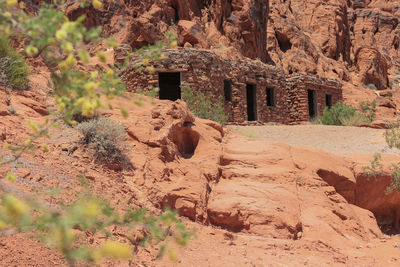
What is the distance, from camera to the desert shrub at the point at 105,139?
196 inches

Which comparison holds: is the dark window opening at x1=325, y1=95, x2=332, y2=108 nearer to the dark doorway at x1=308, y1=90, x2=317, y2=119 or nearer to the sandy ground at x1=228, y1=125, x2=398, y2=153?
the dark doorway at x1=308, y1=90, x2=317, y2=119

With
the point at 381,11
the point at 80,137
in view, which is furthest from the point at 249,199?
the point at 381,11

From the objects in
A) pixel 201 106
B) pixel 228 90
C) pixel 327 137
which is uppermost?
pixel 228 90

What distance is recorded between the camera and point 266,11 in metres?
23.7

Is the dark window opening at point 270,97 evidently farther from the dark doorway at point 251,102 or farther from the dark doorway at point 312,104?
the dark doorway at point 312,104

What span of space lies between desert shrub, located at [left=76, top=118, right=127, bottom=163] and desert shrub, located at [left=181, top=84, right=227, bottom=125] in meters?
6.08

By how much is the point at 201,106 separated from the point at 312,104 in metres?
10.2

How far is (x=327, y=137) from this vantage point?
41.0ft

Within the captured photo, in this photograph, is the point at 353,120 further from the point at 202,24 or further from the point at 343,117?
the point at 202,24

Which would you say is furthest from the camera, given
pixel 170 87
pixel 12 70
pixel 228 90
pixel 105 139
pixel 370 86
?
pixel 370 86

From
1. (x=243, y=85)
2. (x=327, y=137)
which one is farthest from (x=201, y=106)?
(x=327, y=137)

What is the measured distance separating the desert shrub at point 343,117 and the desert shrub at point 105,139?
1327 cm

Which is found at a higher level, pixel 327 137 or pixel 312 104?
pixel 312 104

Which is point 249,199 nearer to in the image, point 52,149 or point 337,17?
point 52,149
